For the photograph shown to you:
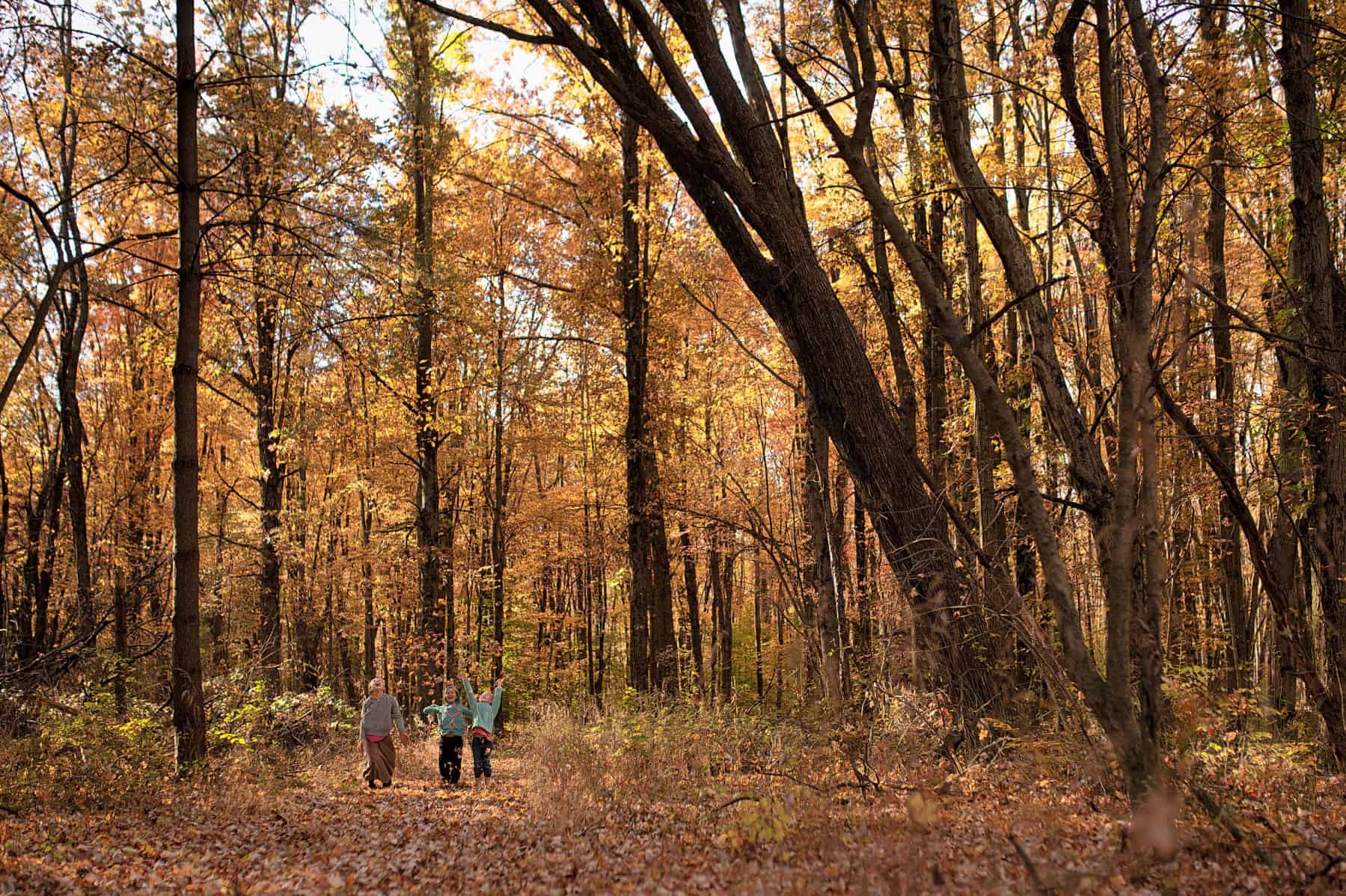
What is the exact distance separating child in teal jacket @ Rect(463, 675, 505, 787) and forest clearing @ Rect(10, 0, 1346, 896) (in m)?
0.10

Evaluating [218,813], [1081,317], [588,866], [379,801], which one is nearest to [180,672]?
[218,813]

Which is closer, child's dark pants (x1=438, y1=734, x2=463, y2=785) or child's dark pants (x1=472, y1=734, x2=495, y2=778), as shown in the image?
child's dark pants (x1=438, y1=734, x2=463, y2=785)

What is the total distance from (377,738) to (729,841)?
6.73 metres

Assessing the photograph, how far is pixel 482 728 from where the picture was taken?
11609mm

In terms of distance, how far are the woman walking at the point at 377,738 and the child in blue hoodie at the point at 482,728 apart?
1.10 meters

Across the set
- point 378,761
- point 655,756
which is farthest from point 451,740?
point 655,756

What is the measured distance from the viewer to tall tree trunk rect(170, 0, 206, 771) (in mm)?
8203

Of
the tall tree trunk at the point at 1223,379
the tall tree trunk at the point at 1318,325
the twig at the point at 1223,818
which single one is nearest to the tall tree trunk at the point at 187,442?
the twig at the point at 1223,818

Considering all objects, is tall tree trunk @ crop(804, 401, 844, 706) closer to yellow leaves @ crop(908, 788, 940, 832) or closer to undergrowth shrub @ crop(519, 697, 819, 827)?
undergrowth shrub @ crop(519, 697, 819, 827)

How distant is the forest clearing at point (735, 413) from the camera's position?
480 centimetres

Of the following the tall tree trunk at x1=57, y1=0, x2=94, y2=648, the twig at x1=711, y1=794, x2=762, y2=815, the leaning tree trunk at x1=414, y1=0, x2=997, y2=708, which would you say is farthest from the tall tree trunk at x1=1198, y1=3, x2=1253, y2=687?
the tall tree trunk at x1=57, y1=0, x2=94, y2=648

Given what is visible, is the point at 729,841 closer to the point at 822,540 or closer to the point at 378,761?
the point at 822,540

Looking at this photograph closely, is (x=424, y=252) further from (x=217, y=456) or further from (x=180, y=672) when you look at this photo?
(x=217, y=456)

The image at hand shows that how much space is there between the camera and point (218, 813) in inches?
280
